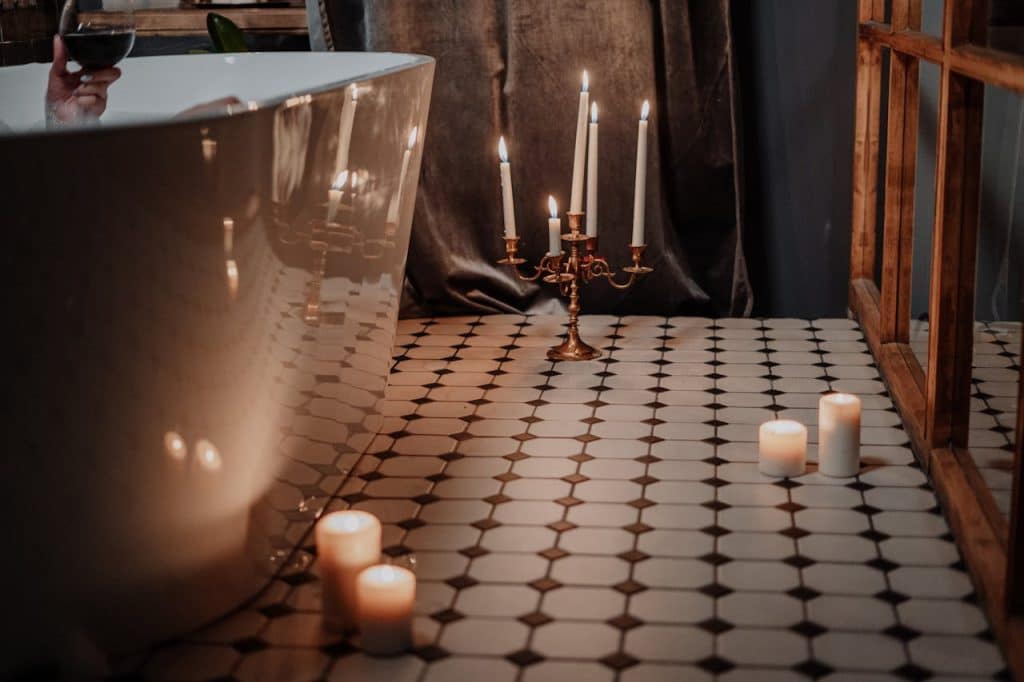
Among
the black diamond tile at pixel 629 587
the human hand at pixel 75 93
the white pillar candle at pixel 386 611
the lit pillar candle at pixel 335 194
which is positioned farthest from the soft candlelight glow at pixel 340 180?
the human hand at pixel 75 93

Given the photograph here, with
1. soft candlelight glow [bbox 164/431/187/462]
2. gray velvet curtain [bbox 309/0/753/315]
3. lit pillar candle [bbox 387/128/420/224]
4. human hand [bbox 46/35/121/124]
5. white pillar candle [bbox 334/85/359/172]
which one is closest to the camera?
soft candlelight glow [bbox 164/431/187/462]

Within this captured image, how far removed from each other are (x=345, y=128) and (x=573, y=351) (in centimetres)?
109

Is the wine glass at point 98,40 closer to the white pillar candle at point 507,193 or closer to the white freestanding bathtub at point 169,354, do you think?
the white freestanding bathtub at point 169,354

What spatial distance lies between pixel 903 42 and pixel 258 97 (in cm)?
129

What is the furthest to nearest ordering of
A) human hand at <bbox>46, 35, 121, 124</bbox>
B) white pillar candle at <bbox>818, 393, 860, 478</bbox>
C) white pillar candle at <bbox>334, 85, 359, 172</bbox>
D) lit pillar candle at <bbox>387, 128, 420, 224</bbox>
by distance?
human hand at <bbox>46, 35, 121, 124</bbox>
lit pillar candle at <bbox>387, 128, 420, 224</bbox>
white pillar candle at <bbox>818, 393, 860, 478</bbox>
white pillar candle at <bbox>334, 85, 359, 172</bbox>

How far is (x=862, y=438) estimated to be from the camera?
2223 mm

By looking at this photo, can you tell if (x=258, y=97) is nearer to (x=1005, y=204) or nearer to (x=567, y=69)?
(x=567, y=69)

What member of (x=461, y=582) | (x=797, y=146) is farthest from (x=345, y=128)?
(x=797, y=146)

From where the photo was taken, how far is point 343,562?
5.24 feet

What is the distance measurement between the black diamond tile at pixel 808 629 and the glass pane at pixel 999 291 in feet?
0.93

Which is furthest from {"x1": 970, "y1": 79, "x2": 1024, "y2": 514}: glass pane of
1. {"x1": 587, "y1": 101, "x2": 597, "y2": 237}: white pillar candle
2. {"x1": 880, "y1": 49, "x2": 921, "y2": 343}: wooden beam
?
{"x1": 587, "y1": 101, "x2": 597, "y2": 237}: white pillar candle

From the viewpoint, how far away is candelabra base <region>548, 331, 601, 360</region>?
2762mm

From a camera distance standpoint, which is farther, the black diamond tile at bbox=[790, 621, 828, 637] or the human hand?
the human hand

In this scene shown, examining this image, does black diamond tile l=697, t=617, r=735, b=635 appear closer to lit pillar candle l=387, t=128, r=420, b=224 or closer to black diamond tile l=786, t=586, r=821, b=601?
black diamond tile l=786, t=586, r=821, b=601
